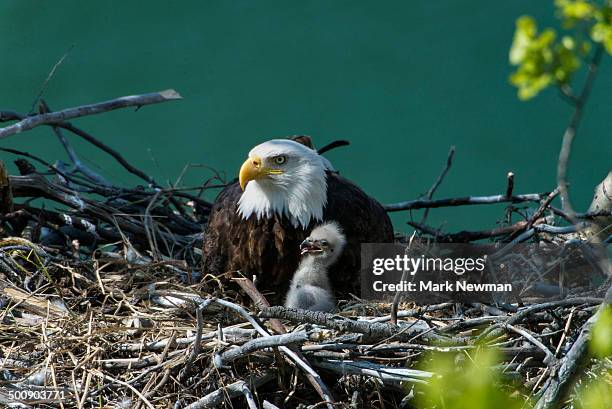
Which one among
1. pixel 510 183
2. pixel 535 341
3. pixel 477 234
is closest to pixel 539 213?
pixel 510 183

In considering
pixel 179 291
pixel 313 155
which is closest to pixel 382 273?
pixel 313 155

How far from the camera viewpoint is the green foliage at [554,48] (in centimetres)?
135

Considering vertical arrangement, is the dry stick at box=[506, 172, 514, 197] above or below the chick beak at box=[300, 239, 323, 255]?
above

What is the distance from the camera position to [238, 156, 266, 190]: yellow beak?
362cm

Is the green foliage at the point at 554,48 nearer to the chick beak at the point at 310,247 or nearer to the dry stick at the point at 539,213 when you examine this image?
the chick beak at the point at 310,247

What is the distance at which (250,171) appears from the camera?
363 cm

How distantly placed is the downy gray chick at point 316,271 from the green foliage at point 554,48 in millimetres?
2178

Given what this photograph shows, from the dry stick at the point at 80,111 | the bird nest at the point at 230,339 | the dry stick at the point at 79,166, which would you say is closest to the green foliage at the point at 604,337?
the bird nest at the point at 230,339

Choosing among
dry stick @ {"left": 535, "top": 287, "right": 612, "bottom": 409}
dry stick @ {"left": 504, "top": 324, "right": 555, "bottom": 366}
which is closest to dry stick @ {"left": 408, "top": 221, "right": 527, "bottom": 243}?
dry stick @ {"left": 504, "top": 324, "right": 555, "bottom": 366}

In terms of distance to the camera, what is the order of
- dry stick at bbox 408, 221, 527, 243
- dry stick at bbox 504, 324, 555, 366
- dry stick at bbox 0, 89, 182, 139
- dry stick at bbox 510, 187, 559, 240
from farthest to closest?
dry stick at bbox 408, 221, 527, 243, dry stick at bbox 0, 89, 182, 139, dry stick at bbox 510, 187, 559, 240, dry stick at bbox 504, 324, 555, 366

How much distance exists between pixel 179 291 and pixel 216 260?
19 cm

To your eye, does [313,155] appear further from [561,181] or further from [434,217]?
[561,181]

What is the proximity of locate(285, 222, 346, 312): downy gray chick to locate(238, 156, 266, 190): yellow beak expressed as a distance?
11.3 inches

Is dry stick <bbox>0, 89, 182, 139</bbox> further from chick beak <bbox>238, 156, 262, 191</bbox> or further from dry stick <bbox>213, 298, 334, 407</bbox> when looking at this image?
dry stick <bbox>213, 298, 334, 407</bbox>
